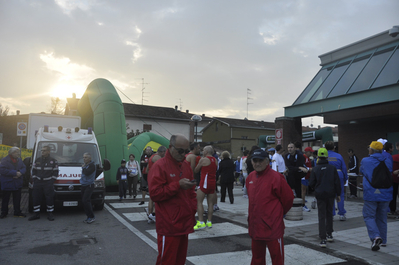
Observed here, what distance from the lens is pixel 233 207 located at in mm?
10531

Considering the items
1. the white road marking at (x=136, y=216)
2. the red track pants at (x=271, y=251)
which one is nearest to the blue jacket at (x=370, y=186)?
the red track pants at (x=271, y=251)

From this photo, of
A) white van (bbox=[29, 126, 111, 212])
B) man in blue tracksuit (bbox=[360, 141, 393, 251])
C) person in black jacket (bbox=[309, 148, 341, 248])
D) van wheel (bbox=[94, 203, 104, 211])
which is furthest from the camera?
van wheel (bbox=[94, 203, 104, 211])

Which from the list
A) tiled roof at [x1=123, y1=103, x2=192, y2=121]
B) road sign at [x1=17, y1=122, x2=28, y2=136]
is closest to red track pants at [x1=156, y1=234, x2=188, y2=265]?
road sign at [x1=17, y1=122, x2=28, y2=136]

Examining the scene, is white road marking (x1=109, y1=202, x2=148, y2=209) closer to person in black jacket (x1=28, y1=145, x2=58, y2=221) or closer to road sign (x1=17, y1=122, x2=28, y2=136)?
person in black jacket (x1=28, y1=145, x2=58, y2=221)

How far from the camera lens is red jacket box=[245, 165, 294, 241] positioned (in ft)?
11.8

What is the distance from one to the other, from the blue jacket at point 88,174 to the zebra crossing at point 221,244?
50.6 inches

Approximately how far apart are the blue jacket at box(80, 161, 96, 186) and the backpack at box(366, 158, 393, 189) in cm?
637

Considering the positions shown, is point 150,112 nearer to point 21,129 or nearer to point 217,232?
point 21,129

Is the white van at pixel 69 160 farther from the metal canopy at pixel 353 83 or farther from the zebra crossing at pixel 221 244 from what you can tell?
the metal canopy at pixel 353 83

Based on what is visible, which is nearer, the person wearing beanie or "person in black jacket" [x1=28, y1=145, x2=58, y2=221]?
"person in black jacket" [x1=28, y1=145, x2=58, y2=221]

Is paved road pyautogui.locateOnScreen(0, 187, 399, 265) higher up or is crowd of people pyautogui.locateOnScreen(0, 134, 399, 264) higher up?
crowd of people pyautogui.locateOnScreen(0, 134, 399, 264)

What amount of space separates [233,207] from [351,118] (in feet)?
24.6

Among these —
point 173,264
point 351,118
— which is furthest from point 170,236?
point 351,118

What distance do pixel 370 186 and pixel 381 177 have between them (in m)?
0.25
